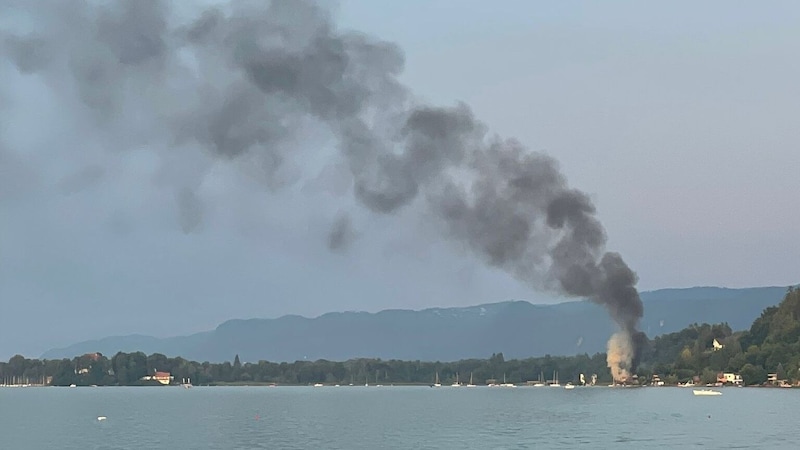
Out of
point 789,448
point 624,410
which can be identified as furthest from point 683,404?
point 789,448

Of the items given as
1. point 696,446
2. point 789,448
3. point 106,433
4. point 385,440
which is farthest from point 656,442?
point 106,433

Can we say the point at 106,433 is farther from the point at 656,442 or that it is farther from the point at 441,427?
the point at 656,442

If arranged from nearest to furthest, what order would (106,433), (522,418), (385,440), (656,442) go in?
(656,442)
(385,440)
(106,433)
(522,418)

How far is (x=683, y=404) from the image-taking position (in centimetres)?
17575

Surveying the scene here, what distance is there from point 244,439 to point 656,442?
36.6 meters

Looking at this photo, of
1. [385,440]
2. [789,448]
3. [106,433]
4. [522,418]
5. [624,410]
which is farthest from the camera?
[624,410]

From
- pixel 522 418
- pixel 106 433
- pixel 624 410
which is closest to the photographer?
pixel 106 433

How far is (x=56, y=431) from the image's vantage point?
441 feet

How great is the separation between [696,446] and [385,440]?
2775 cm

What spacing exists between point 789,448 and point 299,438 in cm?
4310

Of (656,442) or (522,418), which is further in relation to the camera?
(522,418)

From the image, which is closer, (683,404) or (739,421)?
(739,421)

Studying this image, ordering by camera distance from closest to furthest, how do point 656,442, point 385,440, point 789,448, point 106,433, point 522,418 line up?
point 789,448 → point 656,442 → point 385,440 → point 106,433 → point 522,418

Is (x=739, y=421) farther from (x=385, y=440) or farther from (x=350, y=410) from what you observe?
(x=350, y=410)
